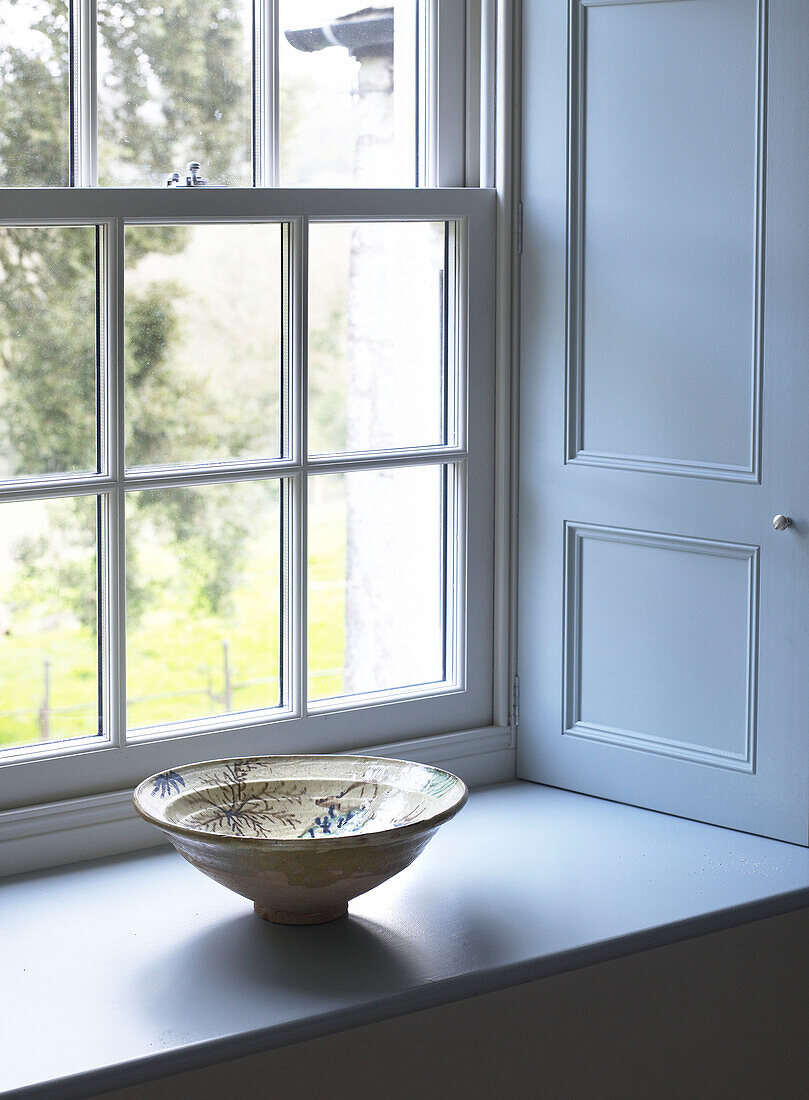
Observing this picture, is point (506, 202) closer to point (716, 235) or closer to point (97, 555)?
point (716, 235)

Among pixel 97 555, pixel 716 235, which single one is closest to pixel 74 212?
pixel 97 555

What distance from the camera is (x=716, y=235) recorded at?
6.97 ft

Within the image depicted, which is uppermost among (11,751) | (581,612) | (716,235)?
(716,235)

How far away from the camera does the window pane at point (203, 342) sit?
2.07 metres

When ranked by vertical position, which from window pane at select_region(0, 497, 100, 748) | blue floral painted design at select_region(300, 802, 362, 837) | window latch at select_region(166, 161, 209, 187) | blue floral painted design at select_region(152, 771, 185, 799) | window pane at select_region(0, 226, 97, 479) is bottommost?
blue floral painted design at select_region(300, 802, 362, 837)

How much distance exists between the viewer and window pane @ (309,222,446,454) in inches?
88.4

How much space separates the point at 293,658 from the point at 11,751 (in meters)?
0.47

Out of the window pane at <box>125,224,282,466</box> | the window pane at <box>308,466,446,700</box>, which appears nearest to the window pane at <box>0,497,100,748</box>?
the window pane at <box>125,224,282,466</box>

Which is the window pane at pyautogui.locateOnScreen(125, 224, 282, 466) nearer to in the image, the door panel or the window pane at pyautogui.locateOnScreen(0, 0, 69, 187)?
the window pane at pyautogui.locateOnScreen(0, 0, 69, 187)

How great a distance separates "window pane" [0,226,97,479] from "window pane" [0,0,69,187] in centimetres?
9

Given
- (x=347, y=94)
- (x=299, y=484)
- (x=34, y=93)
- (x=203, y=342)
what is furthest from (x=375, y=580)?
(x=34, y=93)

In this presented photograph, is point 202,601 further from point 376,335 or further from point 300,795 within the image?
point 376,335

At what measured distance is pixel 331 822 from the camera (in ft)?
6.48

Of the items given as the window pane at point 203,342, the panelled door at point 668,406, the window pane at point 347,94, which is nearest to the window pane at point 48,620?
the window pane at point 203,342
